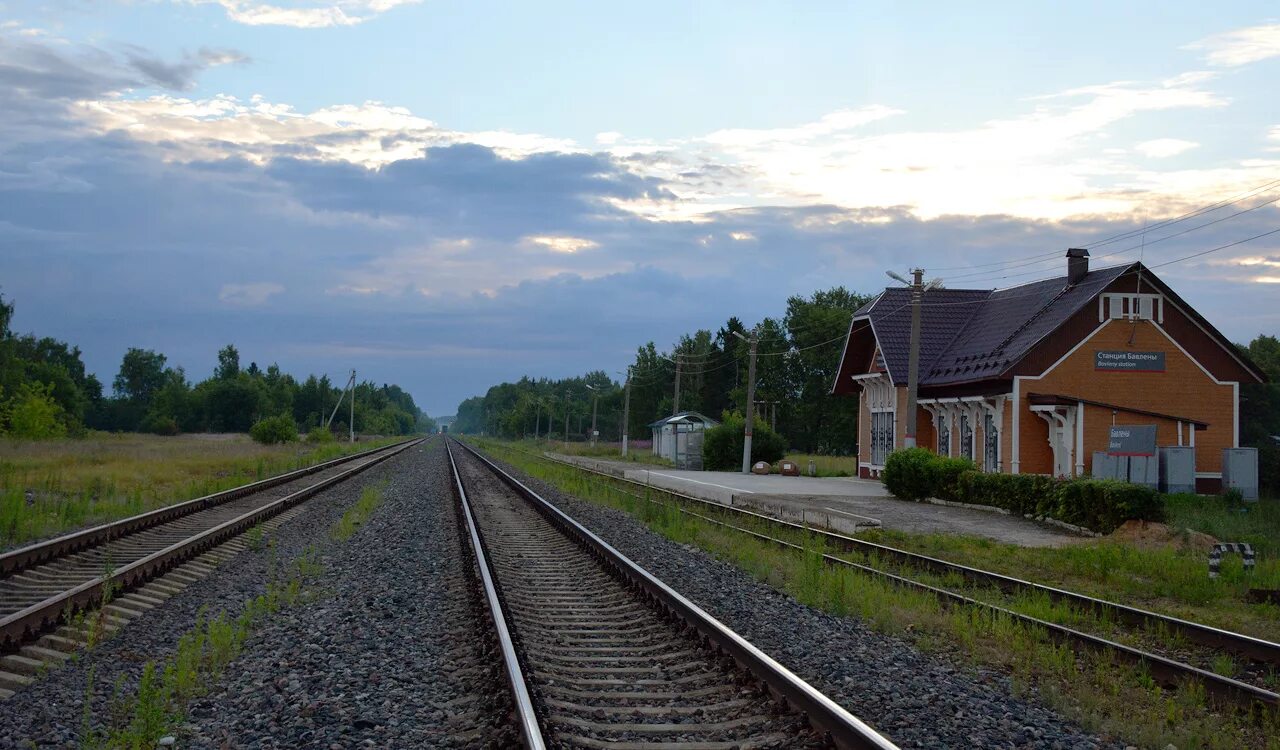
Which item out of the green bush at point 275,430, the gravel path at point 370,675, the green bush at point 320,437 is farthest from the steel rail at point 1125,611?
the green bush at point 320,437

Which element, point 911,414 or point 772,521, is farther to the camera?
point 911,414

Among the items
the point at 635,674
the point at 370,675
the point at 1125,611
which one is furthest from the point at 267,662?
the point at 1125,611

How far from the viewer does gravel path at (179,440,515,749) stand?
5.84 m

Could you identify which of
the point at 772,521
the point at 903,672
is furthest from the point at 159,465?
the point at 903,672

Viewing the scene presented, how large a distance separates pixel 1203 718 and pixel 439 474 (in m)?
33.6

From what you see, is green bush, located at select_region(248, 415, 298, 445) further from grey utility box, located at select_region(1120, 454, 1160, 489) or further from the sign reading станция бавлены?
grey utility box, located at select_region(1120, 454, 1160, 489)

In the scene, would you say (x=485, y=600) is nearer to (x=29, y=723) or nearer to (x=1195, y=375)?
(x=29, y=723)

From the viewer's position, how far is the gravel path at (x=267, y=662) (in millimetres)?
5980

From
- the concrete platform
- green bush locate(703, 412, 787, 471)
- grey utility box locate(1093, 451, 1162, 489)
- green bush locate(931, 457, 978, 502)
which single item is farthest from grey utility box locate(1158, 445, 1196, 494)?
green bush locate(703, 412, 787, 471)

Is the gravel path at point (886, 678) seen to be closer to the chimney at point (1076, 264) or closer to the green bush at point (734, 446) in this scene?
the chimney at point (1076, 264)

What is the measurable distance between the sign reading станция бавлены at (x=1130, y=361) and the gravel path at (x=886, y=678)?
880 inches

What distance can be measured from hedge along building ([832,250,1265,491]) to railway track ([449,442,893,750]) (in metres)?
20.5

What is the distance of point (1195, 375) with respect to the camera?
31.2 meters

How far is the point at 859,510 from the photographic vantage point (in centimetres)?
2364
